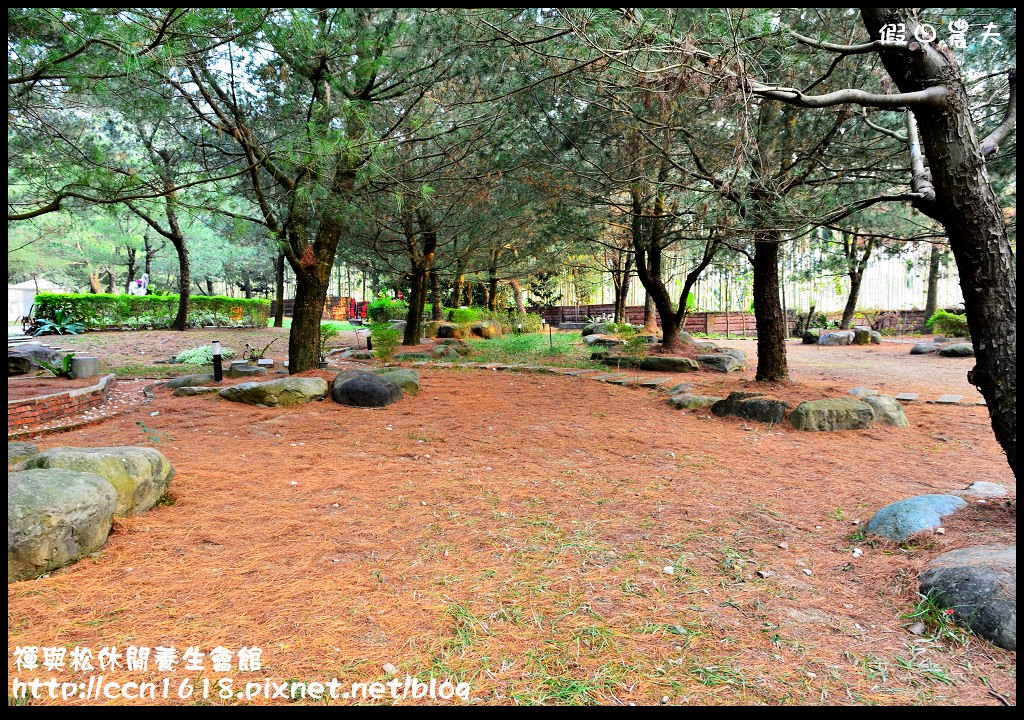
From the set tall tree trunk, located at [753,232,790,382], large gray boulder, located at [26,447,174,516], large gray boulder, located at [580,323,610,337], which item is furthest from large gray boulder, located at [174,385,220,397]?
large gray boulder, located at [580,323,610,337]

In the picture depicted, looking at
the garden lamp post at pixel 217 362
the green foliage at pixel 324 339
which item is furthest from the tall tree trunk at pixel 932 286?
the garden lamp post at pixel 217 362

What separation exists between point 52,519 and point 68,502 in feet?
0.30

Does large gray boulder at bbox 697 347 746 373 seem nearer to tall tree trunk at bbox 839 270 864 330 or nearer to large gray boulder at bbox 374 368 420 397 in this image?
large gray boulder at bbox 374 368 420 397

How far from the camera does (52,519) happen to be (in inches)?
83.4

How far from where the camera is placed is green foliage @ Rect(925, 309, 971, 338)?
1394cm

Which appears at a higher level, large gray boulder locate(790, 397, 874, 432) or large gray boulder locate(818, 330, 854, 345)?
large gray boulder locate(818, 330, 854, 345)

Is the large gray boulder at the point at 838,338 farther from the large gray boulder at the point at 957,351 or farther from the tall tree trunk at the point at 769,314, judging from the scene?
the tall tree trunk at the point at 769,314

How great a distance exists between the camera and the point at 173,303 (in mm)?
15172

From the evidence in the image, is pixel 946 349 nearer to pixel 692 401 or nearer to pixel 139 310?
pixel 692 401

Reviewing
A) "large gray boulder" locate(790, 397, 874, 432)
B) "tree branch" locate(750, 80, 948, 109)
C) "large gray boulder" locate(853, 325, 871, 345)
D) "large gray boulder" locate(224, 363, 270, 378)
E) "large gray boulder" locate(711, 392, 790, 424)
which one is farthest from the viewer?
"large gray boulder" locate(853, 325, 871, 345)

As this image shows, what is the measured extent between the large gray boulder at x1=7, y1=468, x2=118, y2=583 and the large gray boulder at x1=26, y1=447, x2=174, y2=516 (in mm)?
226

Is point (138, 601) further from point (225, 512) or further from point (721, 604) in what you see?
point (721, 604)

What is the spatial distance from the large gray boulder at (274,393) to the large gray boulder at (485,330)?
9082 millimetres

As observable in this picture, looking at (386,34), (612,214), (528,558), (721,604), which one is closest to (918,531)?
(721,604)
